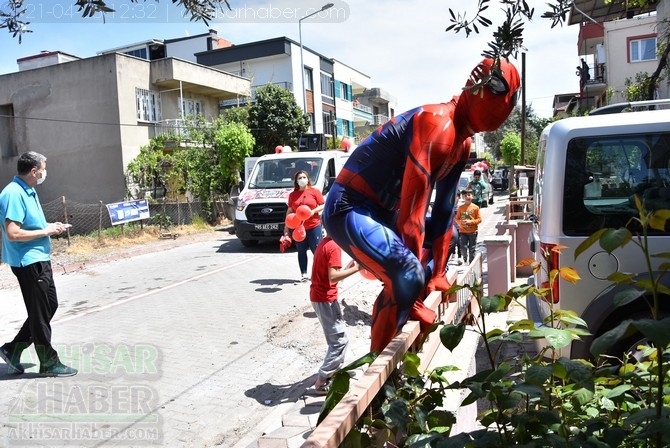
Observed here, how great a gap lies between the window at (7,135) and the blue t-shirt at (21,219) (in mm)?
23299

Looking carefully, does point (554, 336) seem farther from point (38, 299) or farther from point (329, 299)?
point (38, 299)

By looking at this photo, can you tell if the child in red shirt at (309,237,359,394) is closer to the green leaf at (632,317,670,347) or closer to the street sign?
the green leaf at (632,317,670,347)

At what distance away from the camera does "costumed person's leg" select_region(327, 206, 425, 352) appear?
2.65 meters

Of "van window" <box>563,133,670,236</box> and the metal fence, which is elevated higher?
"van window" <box>563,133,670,236</box>

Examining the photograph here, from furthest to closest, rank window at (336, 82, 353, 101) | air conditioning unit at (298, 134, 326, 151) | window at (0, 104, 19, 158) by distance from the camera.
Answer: window at (336, 82, 353, 101) → window at (0, 104, 19, 158) → air conditioning unit at (298, 134, 326, 151)

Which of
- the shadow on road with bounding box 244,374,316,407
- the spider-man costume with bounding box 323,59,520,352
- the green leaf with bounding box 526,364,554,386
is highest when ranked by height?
the spider-man costume with bounding box 323,59,520,352

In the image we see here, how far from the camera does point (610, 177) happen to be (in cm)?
392

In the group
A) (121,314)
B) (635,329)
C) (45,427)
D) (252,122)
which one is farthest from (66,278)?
(252,122)

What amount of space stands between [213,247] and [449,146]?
1340 centimetres

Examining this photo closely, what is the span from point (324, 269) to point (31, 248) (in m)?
2.52

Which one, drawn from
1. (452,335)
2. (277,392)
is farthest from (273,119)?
(452,335)

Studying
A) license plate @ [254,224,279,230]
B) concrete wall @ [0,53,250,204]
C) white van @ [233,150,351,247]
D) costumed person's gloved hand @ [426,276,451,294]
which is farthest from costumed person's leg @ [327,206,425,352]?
concrete wall @ [0,53,250,204]

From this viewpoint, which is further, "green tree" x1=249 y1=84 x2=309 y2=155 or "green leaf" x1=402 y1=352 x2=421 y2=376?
"green tree" x1=249 y1=84 x2=309 y2=155

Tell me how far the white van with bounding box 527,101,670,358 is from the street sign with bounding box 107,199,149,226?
1439 cm
